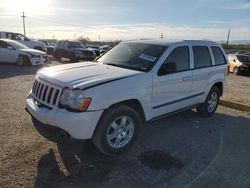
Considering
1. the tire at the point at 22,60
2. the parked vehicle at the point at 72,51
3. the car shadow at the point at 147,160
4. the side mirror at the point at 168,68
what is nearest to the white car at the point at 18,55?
the tire at the point at 22,60

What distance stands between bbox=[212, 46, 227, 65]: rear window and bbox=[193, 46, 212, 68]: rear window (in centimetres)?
34

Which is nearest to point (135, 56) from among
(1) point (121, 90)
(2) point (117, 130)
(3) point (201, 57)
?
(1) point (121, 90)

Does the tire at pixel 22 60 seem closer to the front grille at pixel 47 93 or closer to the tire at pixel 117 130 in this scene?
the front grille at pixel 47 93

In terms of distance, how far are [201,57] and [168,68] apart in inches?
56.2

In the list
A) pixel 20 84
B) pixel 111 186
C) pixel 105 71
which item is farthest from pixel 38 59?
pixel 111 186

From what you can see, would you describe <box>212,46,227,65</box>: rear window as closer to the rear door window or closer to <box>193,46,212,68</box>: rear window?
<box>193,46,212,68</box>: rear window

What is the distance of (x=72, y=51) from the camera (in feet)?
61.6

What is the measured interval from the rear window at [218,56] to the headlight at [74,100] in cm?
391

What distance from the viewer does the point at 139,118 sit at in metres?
4.17

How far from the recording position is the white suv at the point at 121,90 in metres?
3.49

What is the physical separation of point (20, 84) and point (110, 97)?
664 centimetres

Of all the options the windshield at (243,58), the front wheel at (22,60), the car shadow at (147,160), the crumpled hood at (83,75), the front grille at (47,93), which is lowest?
the car shadow at (147,160)

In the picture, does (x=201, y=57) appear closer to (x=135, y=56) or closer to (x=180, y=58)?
(x=180, y=58)

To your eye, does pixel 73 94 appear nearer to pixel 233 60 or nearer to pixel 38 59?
pixel 38 59
